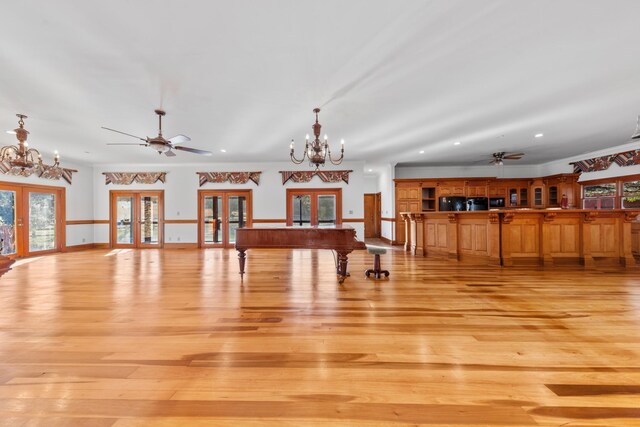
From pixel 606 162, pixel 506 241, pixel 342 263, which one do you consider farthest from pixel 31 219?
pixel 606 162

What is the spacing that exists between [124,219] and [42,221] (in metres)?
1.73

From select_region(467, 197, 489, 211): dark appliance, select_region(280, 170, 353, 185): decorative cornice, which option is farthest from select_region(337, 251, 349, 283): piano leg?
select_region(467, 197, 489, 211): dark appliance

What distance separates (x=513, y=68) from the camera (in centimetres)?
277

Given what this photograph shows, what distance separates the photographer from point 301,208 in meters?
7.93

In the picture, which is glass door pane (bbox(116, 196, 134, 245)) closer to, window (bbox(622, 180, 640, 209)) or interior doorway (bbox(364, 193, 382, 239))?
interior doorway (bbox(364, 193, 382, 239))

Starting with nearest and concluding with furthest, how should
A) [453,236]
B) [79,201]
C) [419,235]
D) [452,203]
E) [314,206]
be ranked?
[453,236] → [419,235] → [79,201] → [314,206] → [452,203]

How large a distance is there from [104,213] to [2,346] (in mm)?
7306

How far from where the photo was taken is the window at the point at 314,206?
784 centimetres

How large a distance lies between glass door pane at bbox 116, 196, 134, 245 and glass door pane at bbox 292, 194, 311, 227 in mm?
5074

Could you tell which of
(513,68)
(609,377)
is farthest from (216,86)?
(609,377)

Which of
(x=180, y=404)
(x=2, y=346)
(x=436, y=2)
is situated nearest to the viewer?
(x=180, y=404)

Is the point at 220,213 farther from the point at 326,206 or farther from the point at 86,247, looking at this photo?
the point at 86,247

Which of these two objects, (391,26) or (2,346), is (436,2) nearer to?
(391,26)

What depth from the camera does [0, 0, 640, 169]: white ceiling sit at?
1998 millimetres
